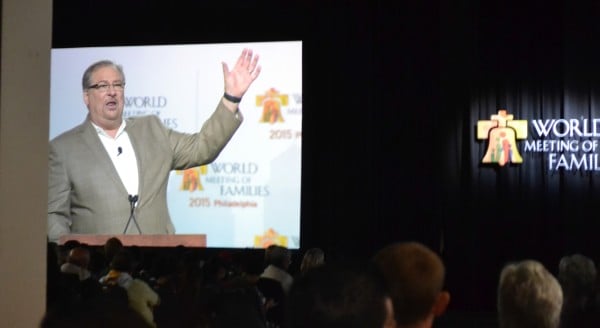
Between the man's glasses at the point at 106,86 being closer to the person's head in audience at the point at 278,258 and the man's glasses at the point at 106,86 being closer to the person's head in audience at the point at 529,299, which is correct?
the person's head in audience at the point at 278,258

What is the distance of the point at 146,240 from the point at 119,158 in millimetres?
956

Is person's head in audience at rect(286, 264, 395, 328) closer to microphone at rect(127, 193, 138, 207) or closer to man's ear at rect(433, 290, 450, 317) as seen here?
man's ear at rect(433, 290, 450, 317)

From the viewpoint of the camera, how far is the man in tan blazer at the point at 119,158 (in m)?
9.33

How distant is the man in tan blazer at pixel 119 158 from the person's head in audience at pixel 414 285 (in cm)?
757

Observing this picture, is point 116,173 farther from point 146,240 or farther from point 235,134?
point 235,134

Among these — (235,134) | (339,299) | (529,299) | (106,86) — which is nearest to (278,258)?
(529,299)

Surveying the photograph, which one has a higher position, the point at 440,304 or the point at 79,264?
the point at 440,304

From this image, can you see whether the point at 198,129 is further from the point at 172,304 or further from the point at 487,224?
the point at 172,304

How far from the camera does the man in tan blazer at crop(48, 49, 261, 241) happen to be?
933cm

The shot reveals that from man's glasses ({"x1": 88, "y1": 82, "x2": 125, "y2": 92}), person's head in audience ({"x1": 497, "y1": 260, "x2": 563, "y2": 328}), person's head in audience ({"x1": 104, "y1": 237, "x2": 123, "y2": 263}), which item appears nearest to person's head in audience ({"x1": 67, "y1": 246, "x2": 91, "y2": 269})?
person's head in audience ({"x1": 104, "y1": 237, "x2": 123, "y2": 263})

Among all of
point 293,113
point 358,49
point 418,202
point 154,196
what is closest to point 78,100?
point 154,196

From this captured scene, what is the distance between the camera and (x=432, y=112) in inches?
384

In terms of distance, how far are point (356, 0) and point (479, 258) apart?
129 inches

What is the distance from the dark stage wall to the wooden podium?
51.2 inches
